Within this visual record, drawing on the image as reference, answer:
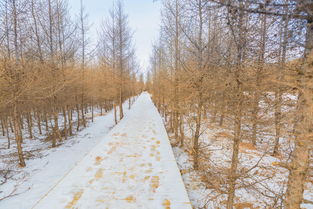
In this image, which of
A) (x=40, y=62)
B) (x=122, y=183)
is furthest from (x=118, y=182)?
(x=40, y=62)

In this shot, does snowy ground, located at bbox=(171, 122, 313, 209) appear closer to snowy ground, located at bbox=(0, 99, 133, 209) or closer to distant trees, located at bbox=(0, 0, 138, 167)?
snowy ground, located at bbox=(0, 99, 133, 209)

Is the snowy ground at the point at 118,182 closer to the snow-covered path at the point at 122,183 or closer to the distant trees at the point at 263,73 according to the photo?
the snow-covered path at the point at 122,183

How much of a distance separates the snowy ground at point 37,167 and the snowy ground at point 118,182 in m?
0.05

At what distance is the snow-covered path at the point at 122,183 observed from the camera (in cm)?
282

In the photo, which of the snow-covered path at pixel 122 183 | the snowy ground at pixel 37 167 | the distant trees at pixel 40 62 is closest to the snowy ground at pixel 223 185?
the snow-covered path at pixel 122 183

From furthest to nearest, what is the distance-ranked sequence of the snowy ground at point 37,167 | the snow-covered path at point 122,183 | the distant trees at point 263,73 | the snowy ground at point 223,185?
1. the snowy ground at point 37,167
2. the snowy ground at point 223,185
3. the snow-covered path at point 122,183
4. the distant trees at point 263,73

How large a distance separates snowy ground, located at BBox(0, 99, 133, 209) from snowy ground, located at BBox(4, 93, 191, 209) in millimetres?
50

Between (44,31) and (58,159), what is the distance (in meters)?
7.34

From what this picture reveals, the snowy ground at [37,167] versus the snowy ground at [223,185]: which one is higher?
the snowy ground at [223,185]

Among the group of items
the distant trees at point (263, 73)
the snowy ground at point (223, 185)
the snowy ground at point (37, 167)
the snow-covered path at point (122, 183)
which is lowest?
the snowy ground at point (37, 167)

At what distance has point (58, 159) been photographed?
283 inches

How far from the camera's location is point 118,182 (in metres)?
3.46

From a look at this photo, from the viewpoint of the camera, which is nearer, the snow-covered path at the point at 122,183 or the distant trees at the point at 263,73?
the distant trees at the point at 263,73

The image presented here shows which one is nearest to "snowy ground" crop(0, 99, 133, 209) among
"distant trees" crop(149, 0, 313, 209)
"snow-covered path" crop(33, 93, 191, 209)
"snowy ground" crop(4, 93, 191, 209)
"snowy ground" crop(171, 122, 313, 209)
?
"snowy ground" crop(4, 93, 191, 209)
